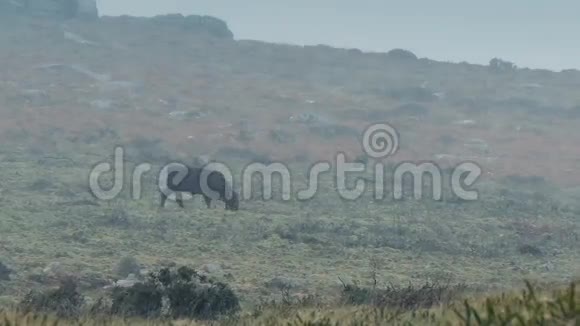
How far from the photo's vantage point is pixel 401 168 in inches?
1930

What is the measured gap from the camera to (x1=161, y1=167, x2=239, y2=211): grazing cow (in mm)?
29750

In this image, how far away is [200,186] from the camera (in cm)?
3088

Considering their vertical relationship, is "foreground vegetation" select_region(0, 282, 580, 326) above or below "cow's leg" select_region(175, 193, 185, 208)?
above

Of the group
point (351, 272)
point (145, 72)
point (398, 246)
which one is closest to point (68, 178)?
point (398, 246)

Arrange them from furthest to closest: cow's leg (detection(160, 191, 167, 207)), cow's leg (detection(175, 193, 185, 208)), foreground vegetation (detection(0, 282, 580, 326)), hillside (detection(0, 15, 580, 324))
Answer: cow's leg (detection(160, 191, 167, 207)) → cow's leg (detection(175, 193, 185, 208)) → hillside (detection(0, 15, 580, 324)) → foreground vegetation (detection(0, 282, 580, 326))

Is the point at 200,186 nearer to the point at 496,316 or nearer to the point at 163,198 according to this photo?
the point at 163,198

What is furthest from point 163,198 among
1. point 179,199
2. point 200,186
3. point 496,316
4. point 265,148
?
point 496,316

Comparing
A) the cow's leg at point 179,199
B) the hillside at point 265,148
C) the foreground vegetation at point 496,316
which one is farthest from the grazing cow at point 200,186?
the foreground vegetation at point 496,316

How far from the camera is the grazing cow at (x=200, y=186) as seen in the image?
29750mm

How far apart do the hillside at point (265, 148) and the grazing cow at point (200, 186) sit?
649 mm

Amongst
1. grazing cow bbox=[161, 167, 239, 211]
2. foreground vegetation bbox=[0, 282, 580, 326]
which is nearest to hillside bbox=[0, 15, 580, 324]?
grazing cow bbox=[161, 167, 239, 211]

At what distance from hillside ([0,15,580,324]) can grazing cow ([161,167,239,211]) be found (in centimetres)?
65

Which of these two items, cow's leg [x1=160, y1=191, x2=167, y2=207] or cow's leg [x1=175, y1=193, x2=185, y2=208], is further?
cow's leg [x1=160, y1=191, x2=167, y2=207]

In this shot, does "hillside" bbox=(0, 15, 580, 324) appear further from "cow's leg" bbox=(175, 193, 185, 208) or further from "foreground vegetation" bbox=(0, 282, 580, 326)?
"foreground vegetation" bbox=(0, 282, 580, 326)
